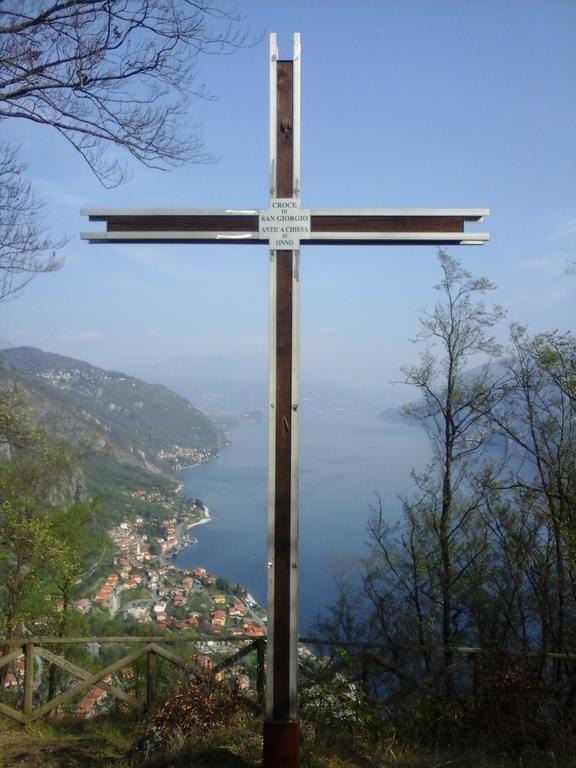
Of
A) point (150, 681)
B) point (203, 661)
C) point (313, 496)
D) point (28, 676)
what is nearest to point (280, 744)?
point (203, 661)

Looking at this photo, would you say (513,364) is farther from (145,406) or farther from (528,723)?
(145,406)

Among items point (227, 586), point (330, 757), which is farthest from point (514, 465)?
point (330, 757)

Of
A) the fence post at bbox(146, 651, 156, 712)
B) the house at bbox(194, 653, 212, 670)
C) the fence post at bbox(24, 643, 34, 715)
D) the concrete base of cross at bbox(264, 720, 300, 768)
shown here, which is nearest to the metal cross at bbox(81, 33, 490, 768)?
the concrete base of cross at bbox(264, 720, 300, 768)

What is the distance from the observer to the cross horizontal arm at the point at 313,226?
3.85 metres

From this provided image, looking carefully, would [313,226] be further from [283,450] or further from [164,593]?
[164,593]

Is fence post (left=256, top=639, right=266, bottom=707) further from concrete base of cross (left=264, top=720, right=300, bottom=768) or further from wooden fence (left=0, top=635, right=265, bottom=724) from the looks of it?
concrete base of cross (left=264, top=720, right=300, bottom=768)

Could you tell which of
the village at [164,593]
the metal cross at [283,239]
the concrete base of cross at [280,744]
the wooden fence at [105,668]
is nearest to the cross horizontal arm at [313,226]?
the metal cross at [283,239]

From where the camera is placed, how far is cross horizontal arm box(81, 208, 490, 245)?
3848 millimetres

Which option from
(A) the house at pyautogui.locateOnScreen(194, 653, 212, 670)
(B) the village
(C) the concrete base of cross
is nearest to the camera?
(C) the concrete base of cross

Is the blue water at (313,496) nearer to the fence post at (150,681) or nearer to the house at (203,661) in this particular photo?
the house at (203,661)

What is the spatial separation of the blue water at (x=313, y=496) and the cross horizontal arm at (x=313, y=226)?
8864mm

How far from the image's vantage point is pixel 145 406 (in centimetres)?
5369

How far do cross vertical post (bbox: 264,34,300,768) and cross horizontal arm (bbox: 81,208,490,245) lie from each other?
22cm

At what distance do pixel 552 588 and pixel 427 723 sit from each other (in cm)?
607
